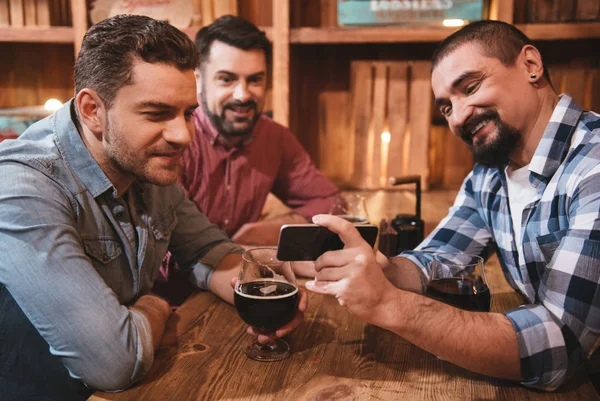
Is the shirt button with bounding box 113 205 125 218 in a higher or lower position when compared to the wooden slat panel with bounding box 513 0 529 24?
lower

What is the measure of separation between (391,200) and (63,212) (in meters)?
1.87

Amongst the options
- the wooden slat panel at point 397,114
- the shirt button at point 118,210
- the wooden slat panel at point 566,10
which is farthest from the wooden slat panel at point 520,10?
the shirt button at point 118,210

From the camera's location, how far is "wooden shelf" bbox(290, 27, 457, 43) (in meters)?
2.76

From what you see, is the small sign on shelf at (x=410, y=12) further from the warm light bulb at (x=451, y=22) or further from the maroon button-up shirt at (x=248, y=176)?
the maroon button-up shirt at (x=248, y=176)

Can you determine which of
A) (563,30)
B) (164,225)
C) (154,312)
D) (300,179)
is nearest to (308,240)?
(154,312)

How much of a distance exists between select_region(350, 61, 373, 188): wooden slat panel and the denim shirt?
1.84m

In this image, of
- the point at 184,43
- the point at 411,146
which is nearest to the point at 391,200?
the point at 411,146

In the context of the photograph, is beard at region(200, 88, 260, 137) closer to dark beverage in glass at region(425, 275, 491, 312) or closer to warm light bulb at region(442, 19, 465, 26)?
warm light bulb at region(442, 19, 465, 26)

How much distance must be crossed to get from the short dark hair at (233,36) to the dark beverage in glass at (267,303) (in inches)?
55.5

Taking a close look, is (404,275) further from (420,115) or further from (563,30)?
(563,30)

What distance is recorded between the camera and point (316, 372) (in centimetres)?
107

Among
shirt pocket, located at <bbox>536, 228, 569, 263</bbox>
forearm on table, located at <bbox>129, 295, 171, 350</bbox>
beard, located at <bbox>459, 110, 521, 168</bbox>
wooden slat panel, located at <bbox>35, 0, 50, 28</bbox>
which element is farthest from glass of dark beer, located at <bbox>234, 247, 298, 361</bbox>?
wooden slat panel, located at <bbox>35, 0, 50, 28</bbox>

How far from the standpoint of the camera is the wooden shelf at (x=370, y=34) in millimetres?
2758

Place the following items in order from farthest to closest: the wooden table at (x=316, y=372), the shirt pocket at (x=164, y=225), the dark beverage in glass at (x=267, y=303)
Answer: the shirt pocket at (x=164, y=225) → the dark beverage in glass at (x=267, y=303) → the wooden table at (x=316, y=372)
